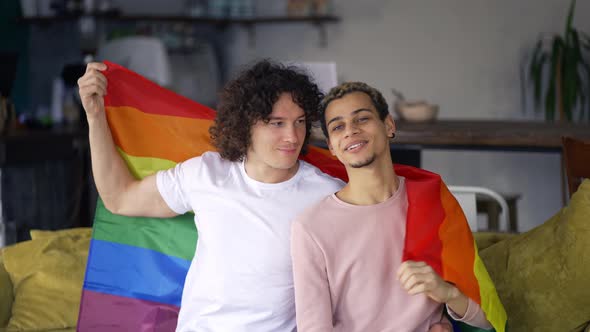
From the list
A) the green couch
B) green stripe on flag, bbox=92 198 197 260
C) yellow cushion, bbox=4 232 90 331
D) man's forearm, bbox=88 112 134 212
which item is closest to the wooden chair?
the green couch

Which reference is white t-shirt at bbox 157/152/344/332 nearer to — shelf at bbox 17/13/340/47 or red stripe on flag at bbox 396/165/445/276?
red stripe on flag at bbox 396/165/445/276

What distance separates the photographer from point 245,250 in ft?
5.74

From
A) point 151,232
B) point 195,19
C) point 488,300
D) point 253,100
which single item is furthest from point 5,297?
point 195,19

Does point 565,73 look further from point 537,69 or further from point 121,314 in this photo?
point 121,314

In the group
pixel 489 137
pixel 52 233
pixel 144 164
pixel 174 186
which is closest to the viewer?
pixel 174 186

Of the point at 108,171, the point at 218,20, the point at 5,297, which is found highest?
the point at 218,20

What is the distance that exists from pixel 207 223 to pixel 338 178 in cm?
33

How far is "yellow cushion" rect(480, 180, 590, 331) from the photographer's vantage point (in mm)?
1908

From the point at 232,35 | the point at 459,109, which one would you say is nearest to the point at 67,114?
the point at 232,35

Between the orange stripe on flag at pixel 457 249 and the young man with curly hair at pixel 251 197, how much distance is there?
260mm

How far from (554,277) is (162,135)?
1066 mm

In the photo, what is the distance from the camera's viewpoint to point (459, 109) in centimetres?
595

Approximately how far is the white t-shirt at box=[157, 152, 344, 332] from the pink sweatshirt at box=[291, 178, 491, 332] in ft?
0.41

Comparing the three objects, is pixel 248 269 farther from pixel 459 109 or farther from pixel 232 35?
pixel 232 35
